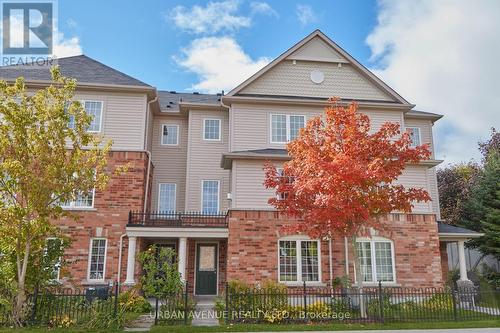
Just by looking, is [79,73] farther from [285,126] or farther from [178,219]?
[285,126]

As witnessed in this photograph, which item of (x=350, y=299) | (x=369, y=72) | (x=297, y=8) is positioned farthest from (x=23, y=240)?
(x=369, y=72)

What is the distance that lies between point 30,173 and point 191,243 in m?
8.79

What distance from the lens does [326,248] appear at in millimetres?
16094

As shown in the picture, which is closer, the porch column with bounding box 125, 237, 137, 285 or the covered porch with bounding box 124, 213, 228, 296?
the porch column with bounding box 125, 237, 137, 285

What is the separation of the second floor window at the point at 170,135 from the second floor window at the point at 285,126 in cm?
549

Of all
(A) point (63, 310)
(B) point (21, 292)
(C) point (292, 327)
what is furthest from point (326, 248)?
(B) point (21, 292)

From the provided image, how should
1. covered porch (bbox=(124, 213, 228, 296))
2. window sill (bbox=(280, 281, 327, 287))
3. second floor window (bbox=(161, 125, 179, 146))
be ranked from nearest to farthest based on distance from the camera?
1. window sill (bbox=(280, 281, 327, 287))
2. covered porch (bbox=(124, 213, 228, 296))
3. second floor window (bbox=(161, 125, 179, 146))

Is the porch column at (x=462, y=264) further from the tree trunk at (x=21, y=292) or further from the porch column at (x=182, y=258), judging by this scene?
the tree trunk at (x=21, y=292)

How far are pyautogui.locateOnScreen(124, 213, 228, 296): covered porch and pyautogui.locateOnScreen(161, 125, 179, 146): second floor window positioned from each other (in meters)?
4.37

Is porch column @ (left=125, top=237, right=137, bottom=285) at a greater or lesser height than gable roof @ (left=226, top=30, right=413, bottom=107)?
lesser

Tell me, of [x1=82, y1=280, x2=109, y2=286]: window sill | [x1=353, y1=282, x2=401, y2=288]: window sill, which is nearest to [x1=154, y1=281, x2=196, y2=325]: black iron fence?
[x1=82, y1=280, x2=109, y2=286]: window sill

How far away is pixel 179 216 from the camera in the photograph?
16.7 meters

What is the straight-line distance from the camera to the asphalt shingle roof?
2097cm

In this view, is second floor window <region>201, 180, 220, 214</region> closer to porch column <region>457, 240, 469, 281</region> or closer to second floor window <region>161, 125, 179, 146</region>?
second floor window <region>161, 125, 179, 146</region>
